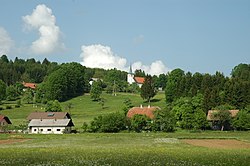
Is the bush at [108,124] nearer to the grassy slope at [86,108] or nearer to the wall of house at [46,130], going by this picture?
the wall of house at [46,130]

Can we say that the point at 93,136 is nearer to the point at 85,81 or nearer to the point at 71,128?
the point at 71,128

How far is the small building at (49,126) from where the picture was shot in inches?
3725

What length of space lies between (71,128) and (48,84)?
69.0m

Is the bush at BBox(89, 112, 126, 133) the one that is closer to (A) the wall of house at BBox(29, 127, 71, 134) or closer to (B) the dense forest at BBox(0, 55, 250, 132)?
(B) the dense forest at BBox(0, 55, 250, 132)

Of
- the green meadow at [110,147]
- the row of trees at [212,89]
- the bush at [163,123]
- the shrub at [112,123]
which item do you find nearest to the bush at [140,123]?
the bush at [163,123]

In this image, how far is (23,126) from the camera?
323 feet

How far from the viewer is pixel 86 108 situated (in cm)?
14738

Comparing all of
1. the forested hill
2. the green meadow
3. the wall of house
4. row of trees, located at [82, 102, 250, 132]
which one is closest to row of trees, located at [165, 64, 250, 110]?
the forested hill

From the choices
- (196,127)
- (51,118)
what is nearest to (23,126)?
(51,118)

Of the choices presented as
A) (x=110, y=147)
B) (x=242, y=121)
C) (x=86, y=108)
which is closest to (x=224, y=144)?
(x=110, y=147)

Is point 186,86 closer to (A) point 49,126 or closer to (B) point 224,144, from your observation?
(A) point 49,126

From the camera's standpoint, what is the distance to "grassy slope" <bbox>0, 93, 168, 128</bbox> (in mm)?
124875

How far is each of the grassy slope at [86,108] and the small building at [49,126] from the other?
17790 millimetres

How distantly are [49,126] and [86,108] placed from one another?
5196 centimetres
